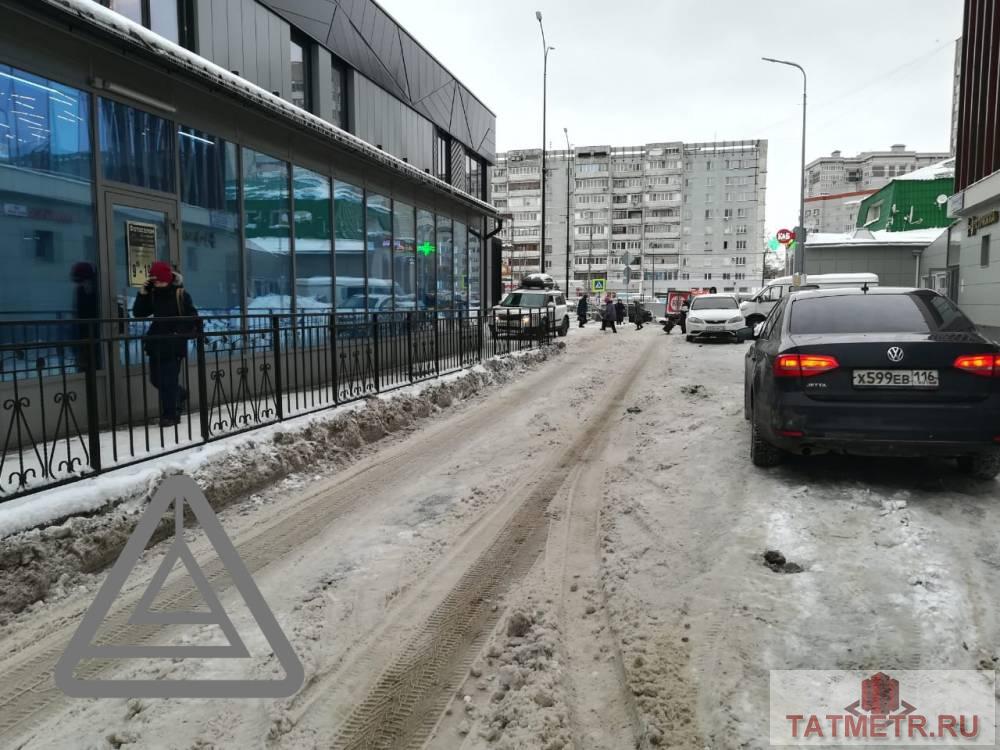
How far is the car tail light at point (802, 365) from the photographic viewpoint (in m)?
4.87

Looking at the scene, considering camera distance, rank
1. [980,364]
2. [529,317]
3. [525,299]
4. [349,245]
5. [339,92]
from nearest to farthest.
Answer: [980,364] → [349,245] → [339,92] → [529,317] → [525,299]

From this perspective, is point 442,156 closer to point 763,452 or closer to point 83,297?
point 83,297

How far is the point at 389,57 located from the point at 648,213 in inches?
3674

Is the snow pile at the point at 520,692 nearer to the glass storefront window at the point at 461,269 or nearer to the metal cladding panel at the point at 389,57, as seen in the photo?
the metal cladding panel at the point at 389,57

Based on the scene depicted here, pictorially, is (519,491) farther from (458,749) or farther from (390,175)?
(390,175)

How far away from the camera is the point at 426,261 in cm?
1683

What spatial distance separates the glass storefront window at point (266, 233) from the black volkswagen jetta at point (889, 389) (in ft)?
24.9

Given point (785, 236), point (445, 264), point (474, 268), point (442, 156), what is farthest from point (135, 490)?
point (785, 236)

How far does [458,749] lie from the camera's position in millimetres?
2426

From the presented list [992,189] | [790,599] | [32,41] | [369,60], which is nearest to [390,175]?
[369,60]

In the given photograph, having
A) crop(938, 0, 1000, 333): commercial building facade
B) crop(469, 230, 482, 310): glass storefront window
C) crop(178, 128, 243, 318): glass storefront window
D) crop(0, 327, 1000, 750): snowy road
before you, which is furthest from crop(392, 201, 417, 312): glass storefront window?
crop(938, 0, 1000, 333): commercial building facade

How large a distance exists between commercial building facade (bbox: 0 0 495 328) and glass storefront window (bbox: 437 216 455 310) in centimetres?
108

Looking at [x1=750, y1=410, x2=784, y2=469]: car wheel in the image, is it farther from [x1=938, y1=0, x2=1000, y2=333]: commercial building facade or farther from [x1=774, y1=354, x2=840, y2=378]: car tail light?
[x1=938, y1=0, x2=1000, y2=333]: commercial building facade

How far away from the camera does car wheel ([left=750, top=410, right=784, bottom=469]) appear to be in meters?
5.45
